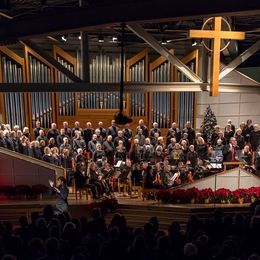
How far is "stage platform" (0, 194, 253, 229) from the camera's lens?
8.27 m

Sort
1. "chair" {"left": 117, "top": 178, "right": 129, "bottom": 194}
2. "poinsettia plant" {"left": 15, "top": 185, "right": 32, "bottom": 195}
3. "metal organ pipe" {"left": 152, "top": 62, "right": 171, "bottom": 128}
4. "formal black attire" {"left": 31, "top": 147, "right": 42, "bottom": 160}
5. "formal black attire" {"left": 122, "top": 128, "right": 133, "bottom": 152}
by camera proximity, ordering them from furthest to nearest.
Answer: "metal organ pipe" {"left": 152, "top": 62, "right": 171, "bottom": 128} → "formal black attire" {"left": 122, "top": 128, "right": 133, "bottom": 152} → "formal black attire" {"left": 31, "top": 147, "right": 42, "bottom": 160} → "chair" {"left": 117, "top": 178, "right": 129, "bottom": 194} → "poinsettia plant" {"left": 15, "top": 185, "right": 32, "bottom": 195}

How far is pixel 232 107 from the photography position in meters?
13.4

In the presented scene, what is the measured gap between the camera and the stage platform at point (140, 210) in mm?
8273

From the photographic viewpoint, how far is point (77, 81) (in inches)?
330

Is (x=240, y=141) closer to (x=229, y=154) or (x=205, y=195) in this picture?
(x=229, y=154)

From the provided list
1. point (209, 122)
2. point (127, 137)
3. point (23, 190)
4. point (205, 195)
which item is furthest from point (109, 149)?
point (209, 122)

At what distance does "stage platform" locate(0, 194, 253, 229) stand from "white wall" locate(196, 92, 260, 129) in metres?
5.36

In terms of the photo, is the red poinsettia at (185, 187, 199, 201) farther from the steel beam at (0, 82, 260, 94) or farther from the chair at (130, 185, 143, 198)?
the steel beam at (0, 82, 260, 94)

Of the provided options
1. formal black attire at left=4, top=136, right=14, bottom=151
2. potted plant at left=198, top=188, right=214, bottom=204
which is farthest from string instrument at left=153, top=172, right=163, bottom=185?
formal black attire at left=4, top=136, right=14, bottom=151

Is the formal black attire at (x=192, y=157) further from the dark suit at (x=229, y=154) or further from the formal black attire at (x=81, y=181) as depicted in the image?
the formal black attire at (x=81, y=181)

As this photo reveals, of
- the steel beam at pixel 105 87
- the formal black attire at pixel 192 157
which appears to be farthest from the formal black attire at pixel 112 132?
the steel beam at pixel 105 87

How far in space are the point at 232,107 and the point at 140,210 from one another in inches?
258

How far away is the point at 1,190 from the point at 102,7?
20.9ft

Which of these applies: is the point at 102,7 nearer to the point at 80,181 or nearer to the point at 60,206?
the point at 60,206
